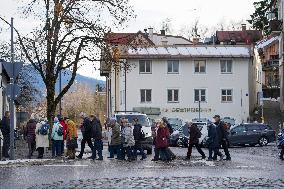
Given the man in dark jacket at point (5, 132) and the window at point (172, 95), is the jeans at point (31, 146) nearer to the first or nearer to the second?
the man in dark jacket at point (5, 132)

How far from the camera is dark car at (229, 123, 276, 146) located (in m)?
49.1

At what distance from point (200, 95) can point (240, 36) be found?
119ft

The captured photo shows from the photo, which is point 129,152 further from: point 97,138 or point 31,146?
point 31,146

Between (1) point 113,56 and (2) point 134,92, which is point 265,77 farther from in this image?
(1) point 113,56

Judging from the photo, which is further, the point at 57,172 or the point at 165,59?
the point at 165,59

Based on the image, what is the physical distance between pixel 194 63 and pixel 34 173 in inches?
2177

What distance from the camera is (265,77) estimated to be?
10912 centimetres

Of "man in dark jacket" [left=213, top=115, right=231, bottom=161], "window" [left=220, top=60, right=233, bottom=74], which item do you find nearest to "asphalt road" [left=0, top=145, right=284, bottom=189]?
"man in dark jacket" [left=213, top=115, right=231, bottom=161]

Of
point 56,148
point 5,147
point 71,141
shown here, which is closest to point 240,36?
point 56,148

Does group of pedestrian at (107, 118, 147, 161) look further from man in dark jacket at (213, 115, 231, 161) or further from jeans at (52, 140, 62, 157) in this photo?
man in dark jacket at (213, 115, 231, 161)

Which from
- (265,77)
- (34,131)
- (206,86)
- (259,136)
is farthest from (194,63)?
(34,131)

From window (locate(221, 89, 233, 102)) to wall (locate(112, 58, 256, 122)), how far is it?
12.4 inches

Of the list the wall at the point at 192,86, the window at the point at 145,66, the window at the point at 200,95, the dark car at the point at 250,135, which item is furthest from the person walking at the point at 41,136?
the window at the point at 200,95

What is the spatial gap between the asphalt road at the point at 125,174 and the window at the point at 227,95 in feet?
159
